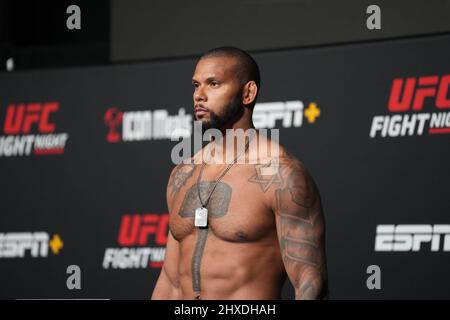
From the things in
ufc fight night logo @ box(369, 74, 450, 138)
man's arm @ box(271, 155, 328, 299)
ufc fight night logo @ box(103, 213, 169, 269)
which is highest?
ufc fight night logo @ box(369, 74, 450, 138)

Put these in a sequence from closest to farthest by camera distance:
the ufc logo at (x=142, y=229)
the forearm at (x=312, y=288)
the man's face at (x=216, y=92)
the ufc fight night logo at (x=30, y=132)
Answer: the forearm at (x=312, y=288)
the man's face at (x=216, y=92)
the ufc logo at (x=142, y=229)
the ufc fight night logo at (x=30, y=132)

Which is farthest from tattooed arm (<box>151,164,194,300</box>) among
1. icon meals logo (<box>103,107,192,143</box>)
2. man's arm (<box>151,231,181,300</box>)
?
icon meals logo (<box>103,107,192,143</box>)

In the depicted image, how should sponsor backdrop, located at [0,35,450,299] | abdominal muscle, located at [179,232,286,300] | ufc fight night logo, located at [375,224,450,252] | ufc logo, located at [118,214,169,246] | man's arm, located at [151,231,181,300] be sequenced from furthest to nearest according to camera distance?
ufc logo, located at [118,214,169,246] → sponsor backdrop, located at [0,35,450,299] → ufc fight night logo, located at [375,224,450,252] → man's arm, located at [151,231,181,300] → abdominal muscle, located at [179,232,286,300]

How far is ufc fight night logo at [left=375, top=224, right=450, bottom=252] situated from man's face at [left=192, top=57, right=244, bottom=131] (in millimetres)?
1731

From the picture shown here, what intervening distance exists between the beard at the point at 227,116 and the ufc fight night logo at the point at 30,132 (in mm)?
2627

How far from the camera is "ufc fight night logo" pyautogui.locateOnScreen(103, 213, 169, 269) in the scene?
5.48 meters

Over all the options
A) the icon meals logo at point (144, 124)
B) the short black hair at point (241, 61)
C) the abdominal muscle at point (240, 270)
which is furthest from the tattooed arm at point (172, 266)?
the icon meals logo at point (144, 124)

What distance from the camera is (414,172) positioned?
479 centimetres

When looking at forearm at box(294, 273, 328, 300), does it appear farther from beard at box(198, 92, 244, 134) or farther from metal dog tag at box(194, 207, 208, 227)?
beard at box(198, 92, 244, 134)

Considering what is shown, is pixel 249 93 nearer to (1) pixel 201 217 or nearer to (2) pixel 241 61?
(2) pixel 241 61

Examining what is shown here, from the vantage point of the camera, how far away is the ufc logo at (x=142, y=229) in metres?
5.48

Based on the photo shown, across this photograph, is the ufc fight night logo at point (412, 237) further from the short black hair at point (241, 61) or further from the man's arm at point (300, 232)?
the short black hair at point (241, 61)

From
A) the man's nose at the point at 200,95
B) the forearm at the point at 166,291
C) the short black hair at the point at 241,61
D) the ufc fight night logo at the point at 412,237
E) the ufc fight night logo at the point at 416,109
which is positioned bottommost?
the ufc fight night logo at the point at 412,237
